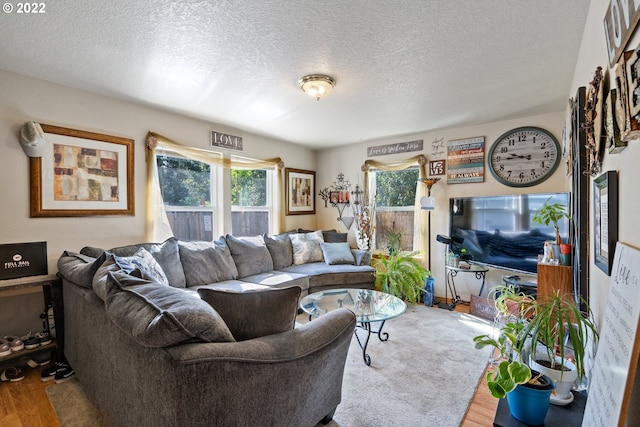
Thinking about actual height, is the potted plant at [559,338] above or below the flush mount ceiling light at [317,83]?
below

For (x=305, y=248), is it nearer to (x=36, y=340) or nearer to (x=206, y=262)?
(x=206, y=262)

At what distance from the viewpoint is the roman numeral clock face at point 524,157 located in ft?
11.3

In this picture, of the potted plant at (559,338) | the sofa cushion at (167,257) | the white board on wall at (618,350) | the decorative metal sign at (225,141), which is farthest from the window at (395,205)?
the white board on wall at (618,350)

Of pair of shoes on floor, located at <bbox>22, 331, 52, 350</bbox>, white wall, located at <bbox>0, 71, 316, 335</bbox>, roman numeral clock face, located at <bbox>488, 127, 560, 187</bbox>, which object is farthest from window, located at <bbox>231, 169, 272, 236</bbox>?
roman numeral clock face, located at <bbox>488, 127, 560, 187</bbox>

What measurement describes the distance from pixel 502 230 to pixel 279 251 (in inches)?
107

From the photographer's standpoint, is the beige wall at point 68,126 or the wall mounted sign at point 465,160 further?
the wall mounted sign at point 465,160

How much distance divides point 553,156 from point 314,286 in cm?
315

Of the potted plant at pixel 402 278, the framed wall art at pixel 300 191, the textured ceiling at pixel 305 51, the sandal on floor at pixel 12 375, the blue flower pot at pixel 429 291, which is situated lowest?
the sandal on floor at pixel 12 375

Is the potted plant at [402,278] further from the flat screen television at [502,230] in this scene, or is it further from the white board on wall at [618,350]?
the white board on wall at [618,350]

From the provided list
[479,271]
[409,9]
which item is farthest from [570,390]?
[479,271]

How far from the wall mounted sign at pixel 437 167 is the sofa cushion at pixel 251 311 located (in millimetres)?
3459

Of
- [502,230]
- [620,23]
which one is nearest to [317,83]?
[620,23]

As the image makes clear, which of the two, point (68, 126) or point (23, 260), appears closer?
point (23, 260)

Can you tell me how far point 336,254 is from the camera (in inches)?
168
